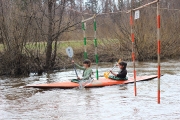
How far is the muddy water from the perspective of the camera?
730 centimetres

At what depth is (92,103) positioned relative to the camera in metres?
8.73

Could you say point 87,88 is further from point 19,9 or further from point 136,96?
point 19,9

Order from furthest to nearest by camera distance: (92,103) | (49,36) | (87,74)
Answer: (49,36) → (87,74) → (92,103)

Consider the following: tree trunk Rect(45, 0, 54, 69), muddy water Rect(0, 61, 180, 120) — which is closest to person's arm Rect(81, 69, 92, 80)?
muddy water Rect(0, 61, 180, 120)

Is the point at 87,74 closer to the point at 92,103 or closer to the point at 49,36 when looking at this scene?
the point at 92,103

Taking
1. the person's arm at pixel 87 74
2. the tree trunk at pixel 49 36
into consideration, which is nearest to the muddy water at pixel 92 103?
the person's arm at pixel 87 74

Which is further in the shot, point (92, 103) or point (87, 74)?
point (87, 74)

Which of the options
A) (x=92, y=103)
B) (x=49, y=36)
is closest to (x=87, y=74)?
(x=92, y=103)

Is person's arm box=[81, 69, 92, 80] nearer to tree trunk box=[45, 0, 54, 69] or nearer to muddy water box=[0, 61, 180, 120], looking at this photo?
muddy water box=[0, 61, 180, 120]

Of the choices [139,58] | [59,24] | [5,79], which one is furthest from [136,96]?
[139,58]

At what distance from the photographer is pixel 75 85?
11.3 m

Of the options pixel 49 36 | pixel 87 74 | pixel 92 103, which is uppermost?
pixel 49 36

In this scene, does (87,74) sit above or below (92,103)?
above

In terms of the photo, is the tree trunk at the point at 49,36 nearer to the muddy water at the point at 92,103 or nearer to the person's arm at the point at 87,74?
the muddy water at the point at 92,103
